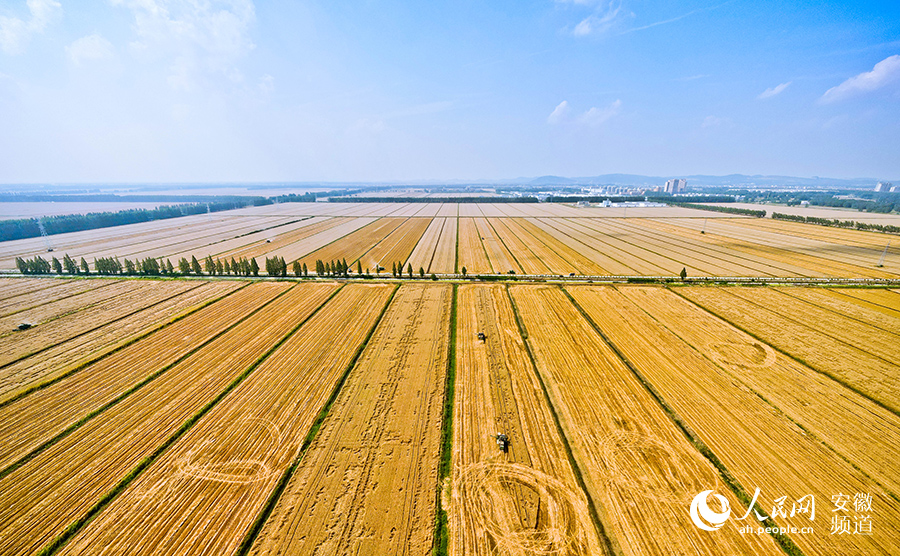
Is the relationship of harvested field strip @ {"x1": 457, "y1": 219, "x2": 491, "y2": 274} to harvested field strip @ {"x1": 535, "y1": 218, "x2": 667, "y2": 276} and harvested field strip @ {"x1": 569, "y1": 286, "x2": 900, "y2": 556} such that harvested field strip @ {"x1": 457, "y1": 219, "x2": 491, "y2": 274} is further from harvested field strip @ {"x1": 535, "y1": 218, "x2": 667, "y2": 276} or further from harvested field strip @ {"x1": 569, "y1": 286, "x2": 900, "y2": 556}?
harvested field strip @ {"x1": 569, "y1": 286, "x2": 900, "y2": 556}

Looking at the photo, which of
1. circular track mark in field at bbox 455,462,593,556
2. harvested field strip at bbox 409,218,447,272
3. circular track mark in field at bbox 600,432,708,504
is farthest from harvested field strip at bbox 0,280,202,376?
circular track mark in field at bbox 600,432,708,504

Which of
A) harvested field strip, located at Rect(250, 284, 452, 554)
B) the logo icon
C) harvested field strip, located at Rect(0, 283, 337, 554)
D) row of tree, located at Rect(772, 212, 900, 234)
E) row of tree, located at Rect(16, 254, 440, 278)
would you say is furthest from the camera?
row of tree, located at Rect(772, 212, 900, 234)

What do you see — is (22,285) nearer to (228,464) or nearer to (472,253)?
(228,464)

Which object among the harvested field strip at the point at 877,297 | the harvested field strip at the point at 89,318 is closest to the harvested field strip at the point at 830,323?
the harvested field strip at the point at 877,297

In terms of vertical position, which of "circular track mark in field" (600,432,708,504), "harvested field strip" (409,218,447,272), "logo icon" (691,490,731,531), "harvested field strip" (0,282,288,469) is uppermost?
"harvested field strip" (409,218,447,272)

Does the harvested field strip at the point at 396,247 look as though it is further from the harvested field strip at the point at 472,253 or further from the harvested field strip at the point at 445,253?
the harvested field strip at the point at 472,253

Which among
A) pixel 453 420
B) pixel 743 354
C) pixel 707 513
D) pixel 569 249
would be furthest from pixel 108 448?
pixel 569 249

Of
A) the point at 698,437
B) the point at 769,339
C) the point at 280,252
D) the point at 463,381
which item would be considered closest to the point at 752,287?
the point at 769,339
